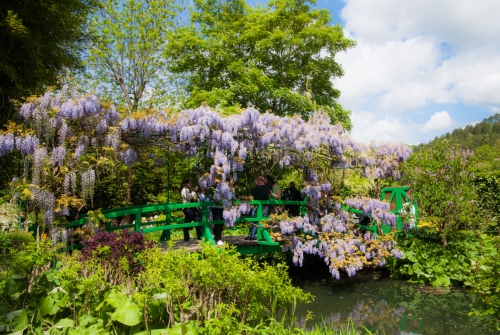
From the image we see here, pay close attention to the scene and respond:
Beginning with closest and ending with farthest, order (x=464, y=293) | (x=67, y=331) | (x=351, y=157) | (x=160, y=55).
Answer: (x=67, y=331), (x=464, y=293), (x=351, y=157), (x=160, y=55)

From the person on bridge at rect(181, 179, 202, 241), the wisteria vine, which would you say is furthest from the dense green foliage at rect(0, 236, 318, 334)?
the person on bridge at rect(181, 179, 202, 241)

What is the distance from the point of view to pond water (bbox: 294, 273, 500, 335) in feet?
20.7

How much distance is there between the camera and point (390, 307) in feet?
24.1

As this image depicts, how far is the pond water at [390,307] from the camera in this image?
632 centimetres

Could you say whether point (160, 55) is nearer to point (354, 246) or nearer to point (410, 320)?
point (354, 246)

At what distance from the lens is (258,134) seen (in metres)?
8.12

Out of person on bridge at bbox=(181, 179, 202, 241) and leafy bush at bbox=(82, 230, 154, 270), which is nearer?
leafy bush at bbox=(82, 230, 154, 270)

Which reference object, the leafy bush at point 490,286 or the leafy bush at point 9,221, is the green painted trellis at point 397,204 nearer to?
the leafy bush at point 490,286

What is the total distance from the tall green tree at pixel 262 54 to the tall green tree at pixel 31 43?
721cm

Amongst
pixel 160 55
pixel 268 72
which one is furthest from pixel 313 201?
pixel 160 55

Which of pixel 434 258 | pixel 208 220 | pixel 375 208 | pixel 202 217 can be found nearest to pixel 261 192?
pixel 208 220

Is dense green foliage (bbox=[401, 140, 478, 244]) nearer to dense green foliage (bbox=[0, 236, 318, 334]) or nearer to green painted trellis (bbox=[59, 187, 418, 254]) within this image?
green painted trellis (bbox=[59, 187, 418, 254])

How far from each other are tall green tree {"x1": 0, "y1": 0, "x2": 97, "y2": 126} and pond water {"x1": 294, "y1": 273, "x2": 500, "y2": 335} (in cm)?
639

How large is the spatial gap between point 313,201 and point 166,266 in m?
5.14
